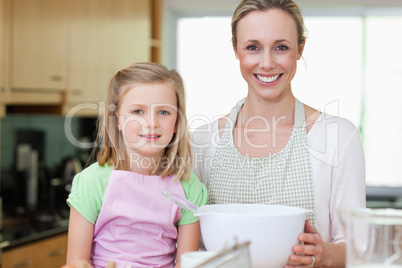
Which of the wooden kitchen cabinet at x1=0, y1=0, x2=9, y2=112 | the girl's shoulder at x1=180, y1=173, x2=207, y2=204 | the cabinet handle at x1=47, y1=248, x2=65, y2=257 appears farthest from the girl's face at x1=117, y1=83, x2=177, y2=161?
the cabinet handle at x1=47, y1=248, x2=65, y2=257

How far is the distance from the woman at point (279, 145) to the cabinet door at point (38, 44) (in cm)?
131

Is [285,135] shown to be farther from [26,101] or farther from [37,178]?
[37,178]

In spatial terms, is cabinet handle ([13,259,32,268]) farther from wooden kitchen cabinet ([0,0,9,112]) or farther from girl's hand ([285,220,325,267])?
girl's hand ([285,220,325,267])

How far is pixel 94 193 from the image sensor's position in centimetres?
127

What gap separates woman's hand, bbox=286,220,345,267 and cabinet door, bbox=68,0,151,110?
186 cm

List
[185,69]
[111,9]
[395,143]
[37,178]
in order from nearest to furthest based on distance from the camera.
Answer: [37,178] → [111,9] → [395,143] → [185,69]

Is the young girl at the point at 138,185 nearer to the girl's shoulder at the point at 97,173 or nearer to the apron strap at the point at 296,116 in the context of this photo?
the girl's shoulder at the point at 97,173

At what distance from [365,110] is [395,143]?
324mm

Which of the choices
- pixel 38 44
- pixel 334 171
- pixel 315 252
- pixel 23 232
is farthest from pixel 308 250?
pixel 38 44

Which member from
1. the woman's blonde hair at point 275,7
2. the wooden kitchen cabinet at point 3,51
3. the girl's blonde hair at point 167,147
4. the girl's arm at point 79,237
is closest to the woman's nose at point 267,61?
the woman's blonde hair at point 275,7

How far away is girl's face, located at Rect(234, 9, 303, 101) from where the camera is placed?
4.82 ft

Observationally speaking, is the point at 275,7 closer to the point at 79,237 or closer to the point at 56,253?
the point at 79,237

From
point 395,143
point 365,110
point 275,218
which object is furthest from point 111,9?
point 275,218

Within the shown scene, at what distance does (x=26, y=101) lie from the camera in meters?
2.65
